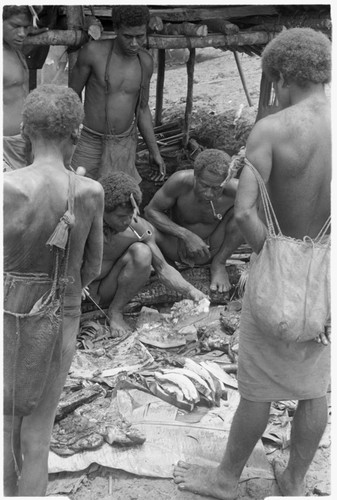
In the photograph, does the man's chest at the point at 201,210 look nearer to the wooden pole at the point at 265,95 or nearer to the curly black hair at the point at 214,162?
the curly black hair at the point at 214,162

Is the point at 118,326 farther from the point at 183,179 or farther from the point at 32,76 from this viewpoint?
the point at 32,76

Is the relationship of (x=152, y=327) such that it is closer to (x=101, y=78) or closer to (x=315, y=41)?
(x=101, y=78)

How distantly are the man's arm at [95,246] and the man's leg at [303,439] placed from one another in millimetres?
1125

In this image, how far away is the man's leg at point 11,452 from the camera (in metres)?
3.16

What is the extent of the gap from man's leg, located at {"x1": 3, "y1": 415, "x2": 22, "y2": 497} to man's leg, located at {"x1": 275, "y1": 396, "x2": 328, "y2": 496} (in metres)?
1.25

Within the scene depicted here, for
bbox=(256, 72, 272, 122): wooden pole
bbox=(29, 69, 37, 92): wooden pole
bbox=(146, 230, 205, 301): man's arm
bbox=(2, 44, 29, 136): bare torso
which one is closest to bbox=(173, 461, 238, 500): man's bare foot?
bbox=(146, 230, 205, 301): man's arm

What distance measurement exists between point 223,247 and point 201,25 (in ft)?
6.21

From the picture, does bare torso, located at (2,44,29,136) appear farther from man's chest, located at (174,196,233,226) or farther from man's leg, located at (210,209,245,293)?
man's leg, located at (210,209,245,293)

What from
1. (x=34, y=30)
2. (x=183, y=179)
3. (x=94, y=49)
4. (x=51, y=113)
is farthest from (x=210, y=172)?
(x=51, y=113)

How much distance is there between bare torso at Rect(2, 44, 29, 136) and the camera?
5.32m

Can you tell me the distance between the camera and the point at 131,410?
13.8ft

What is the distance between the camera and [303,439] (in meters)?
3.48

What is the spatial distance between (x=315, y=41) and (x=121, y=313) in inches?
109

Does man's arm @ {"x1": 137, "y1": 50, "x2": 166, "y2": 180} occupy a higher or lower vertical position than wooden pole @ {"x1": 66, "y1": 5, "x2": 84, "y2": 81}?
lower
